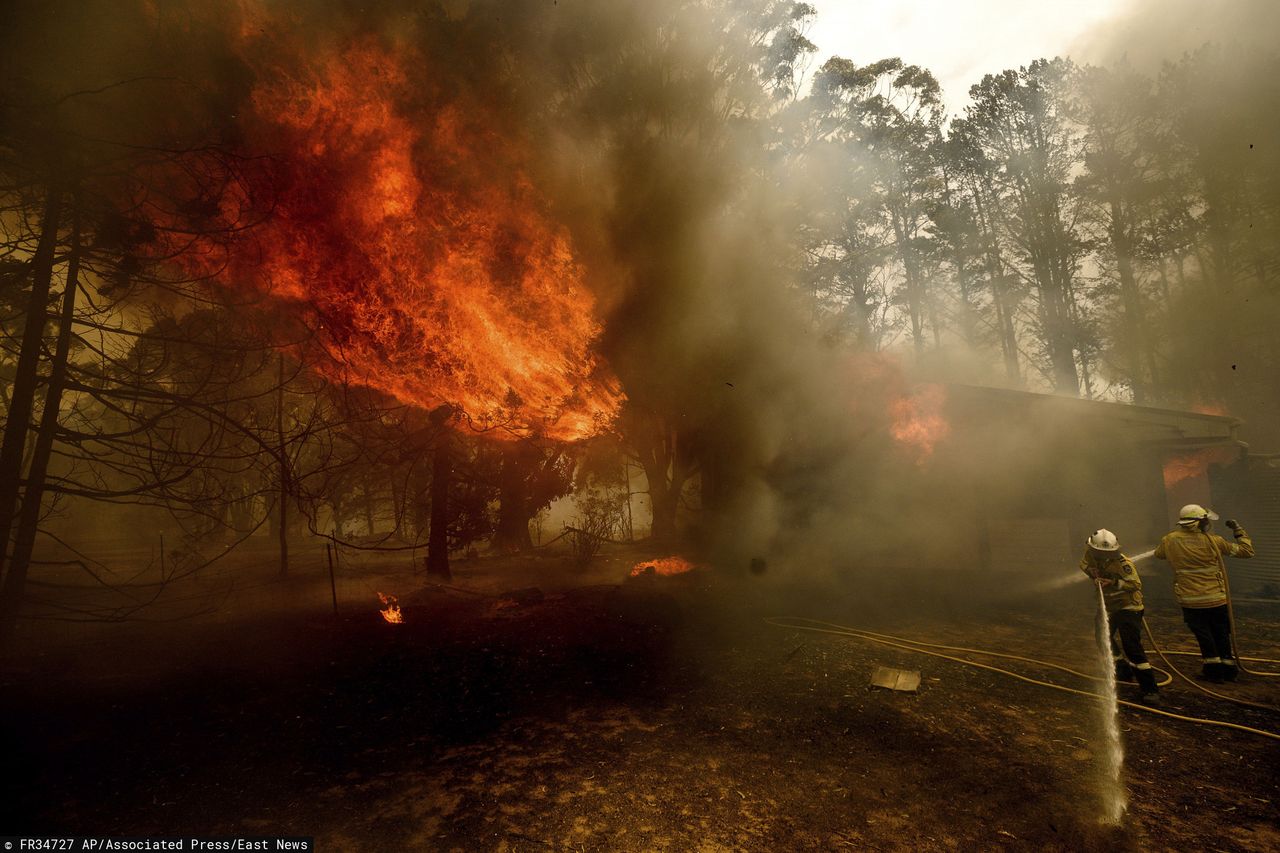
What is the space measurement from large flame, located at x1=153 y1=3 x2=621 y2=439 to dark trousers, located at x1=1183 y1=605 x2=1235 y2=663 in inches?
421

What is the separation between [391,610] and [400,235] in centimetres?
675

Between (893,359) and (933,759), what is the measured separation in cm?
1364

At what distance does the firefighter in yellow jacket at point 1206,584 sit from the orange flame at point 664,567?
30.4 ft

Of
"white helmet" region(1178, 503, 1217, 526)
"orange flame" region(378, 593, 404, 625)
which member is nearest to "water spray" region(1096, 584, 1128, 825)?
"white helmet" region(1178, 503, 1217, 526)

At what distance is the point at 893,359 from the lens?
16734 mm

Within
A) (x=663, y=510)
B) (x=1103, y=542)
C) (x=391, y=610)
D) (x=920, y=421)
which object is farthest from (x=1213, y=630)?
(x=663, y=510)

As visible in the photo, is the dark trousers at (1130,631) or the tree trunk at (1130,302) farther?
the tree trunk at (1130,302)

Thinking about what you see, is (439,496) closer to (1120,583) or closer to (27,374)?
(27,374)

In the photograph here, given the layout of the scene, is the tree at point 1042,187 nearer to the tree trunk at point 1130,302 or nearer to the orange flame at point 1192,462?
the tree trunk at point 1130,302

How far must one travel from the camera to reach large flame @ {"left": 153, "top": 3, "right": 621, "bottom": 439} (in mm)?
8992

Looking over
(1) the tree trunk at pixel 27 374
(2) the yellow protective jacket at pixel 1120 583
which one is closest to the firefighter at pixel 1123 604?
(2) the yellow protective jacket at pixel 1120 583

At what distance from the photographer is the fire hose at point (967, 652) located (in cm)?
562

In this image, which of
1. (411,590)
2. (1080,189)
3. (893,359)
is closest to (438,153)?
(411,590)

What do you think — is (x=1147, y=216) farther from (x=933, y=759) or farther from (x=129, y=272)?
(x=129, y=272)
